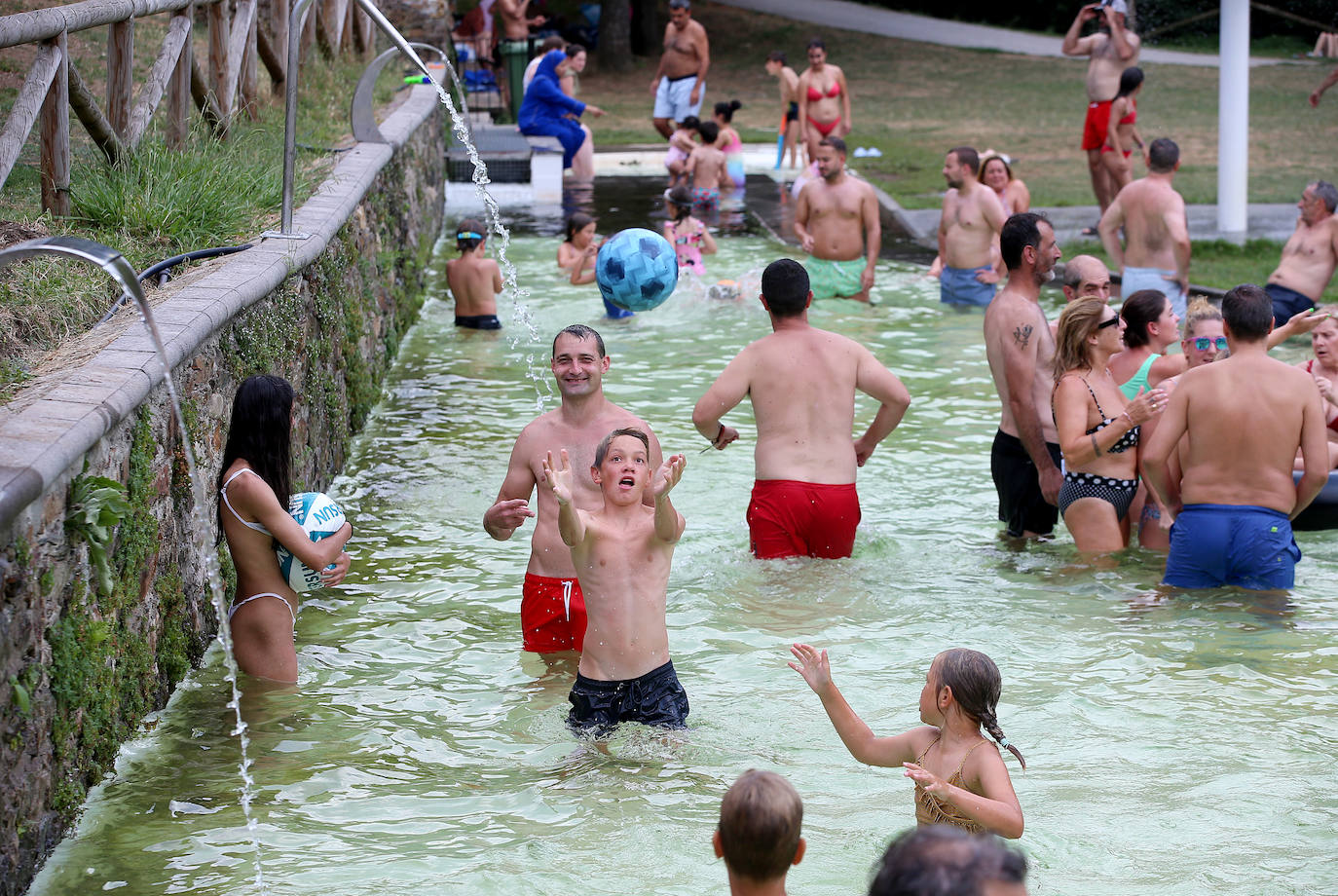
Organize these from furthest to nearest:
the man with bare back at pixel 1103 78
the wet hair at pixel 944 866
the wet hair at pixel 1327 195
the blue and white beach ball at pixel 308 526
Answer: the man with bare back at pixel 1103 78 → the wet hair at pixel 1327 195 → the blue and white beach ball at pixel 308 526 → the wet hair at pixel 944 866

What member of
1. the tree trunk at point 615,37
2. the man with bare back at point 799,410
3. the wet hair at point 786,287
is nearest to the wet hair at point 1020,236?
the man with bare back at point 799,410

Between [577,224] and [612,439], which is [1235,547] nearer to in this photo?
[612,439]

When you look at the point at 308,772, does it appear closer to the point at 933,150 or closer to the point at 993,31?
the point at 933,150

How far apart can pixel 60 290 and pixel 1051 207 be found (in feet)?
42.8

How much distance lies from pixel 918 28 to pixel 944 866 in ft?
127

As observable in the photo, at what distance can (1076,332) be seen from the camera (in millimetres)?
7035

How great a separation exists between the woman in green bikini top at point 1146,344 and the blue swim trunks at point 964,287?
573 cm

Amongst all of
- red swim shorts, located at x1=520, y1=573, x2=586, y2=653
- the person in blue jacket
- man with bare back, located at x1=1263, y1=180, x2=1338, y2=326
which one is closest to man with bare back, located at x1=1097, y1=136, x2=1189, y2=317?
man with bare back, located at x1=1263, y1=180, x2=1338, y2=326

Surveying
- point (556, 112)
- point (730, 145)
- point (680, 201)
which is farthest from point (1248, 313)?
point (556, 112)

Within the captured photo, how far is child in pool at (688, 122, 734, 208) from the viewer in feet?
62.8

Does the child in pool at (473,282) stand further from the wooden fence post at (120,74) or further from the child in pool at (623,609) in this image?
the child in pool at (623,609)

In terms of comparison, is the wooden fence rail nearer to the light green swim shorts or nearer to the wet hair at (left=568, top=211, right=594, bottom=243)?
the wet hair at (left=568, top=211, right=594, bottom=243)

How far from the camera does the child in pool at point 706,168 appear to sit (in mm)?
19156

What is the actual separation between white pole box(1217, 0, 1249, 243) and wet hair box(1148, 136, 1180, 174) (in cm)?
401
